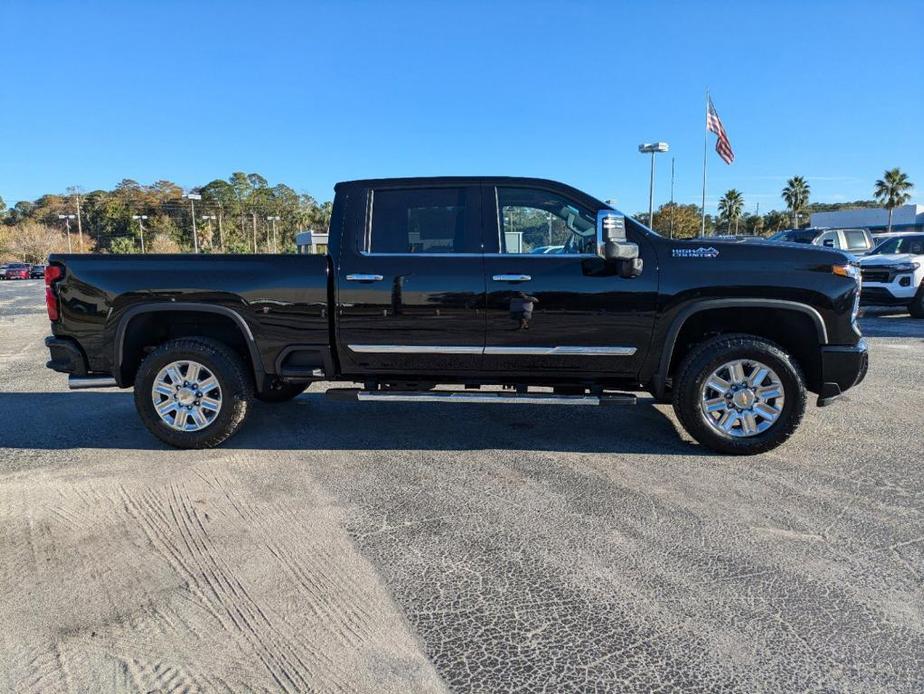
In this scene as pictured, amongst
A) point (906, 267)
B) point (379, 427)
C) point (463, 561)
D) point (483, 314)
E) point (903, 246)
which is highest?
point (903, 246)

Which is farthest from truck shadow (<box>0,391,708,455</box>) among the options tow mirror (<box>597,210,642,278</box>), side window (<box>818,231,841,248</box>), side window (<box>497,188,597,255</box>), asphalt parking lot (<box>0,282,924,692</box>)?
side window (<box>818,231,841,248</box>)

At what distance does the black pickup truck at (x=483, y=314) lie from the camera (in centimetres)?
448

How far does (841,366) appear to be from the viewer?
14.6 feet

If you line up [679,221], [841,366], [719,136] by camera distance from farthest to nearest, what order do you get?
[679,221] → [719,136] → [841,366]

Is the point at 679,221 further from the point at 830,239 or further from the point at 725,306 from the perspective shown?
the point at 725,306

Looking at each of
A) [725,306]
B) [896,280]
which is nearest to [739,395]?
[725,306]

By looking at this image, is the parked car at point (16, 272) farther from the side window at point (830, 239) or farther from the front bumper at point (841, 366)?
the front bumper at point (841, 366)

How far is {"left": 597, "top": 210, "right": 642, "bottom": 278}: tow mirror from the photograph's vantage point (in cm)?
428

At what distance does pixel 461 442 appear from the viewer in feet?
16.5

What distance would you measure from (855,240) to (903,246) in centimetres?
337

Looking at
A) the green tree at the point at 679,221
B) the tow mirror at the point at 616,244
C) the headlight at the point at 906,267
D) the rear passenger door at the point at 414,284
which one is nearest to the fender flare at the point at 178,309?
the rear passenger door at the point at 414,284

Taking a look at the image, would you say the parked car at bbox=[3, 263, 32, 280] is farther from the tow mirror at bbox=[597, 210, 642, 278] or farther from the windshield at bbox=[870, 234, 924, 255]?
the tow mirror at bbox=[597, 210, 642, 278]

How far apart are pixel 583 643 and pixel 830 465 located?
290 centimetres

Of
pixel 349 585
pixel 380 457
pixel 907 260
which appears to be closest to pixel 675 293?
pixel 380 457
